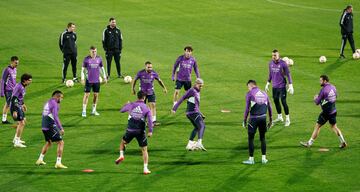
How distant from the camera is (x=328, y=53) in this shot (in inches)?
1671

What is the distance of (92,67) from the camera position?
98.6 feet

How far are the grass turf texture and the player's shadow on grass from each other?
4.1 inches

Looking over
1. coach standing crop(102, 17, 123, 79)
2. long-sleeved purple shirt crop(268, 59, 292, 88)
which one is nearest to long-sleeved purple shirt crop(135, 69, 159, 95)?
long-sleeved purple shirt crop(268, 59, 292, 88)

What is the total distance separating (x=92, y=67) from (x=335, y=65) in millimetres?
15127

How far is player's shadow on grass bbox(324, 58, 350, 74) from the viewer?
38.5m

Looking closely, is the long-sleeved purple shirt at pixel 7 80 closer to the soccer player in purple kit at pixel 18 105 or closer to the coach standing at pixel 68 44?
the soccer player in purple kit at pixel 18 105

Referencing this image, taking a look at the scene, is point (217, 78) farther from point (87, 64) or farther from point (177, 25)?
point (177, 25)

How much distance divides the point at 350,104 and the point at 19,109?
14.4 meters

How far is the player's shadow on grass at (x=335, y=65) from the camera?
38484 millimetres

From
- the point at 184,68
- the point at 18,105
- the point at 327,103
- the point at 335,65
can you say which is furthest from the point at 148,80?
the point at 335,65

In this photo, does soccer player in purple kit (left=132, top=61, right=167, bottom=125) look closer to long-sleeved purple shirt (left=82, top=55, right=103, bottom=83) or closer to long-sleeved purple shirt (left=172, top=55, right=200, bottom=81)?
long-sleeved purple shirt (left=172, top=55, right=200, bottom=81)

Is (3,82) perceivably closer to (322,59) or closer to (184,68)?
(184,68)

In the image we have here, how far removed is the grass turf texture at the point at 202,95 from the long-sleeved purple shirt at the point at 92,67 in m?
1.60

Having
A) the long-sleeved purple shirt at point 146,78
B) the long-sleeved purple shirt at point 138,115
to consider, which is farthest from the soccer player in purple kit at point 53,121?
the long-sleeved purple shirt at point 146,78
